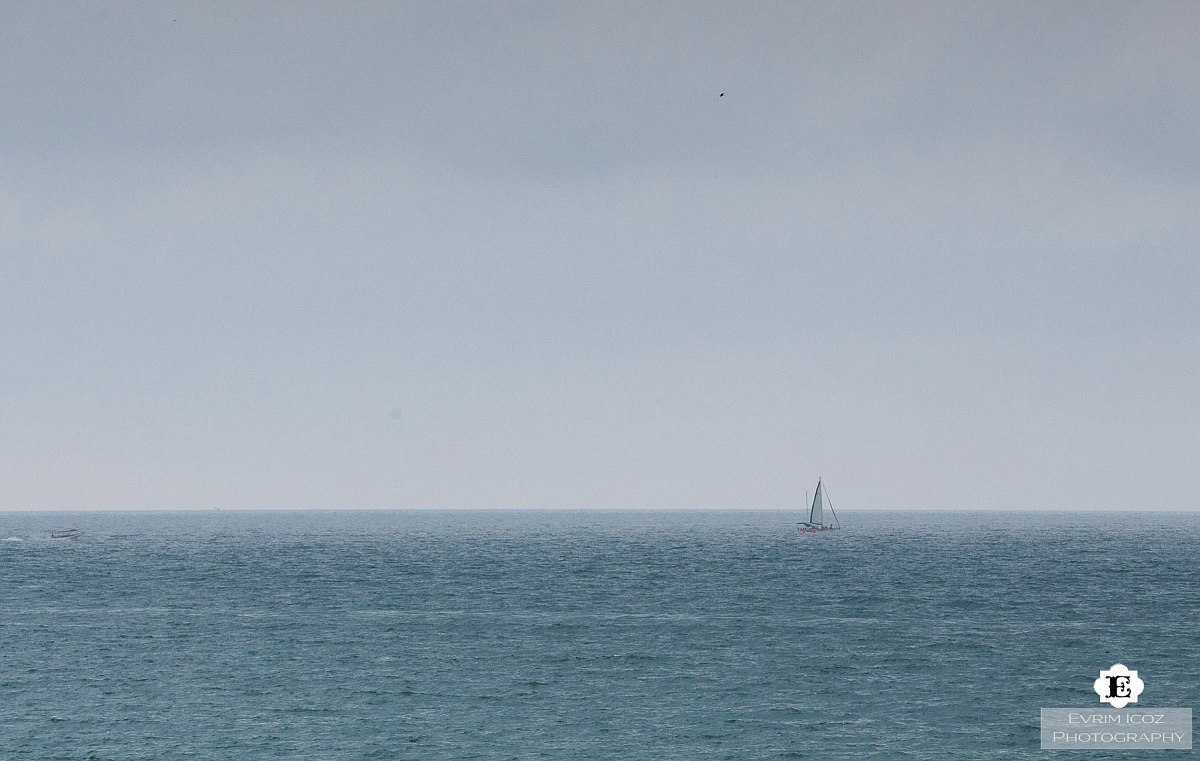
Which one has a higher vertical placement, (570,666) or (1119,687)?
(1119,687)

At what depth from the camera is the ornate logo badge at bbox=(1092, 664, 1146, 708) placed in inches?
2586

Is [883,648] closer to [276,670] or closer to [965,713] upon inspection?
[965,713]

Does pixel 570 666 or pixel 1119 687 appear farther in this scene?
pixel 570 666

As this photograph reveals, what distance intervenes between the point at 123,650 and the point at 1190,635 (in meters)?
98.0

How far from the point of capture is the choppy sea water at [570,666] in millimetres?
58219

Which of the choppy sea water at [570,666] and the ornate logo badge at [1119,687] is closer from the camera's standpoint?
the choppy sea water at [570,666]

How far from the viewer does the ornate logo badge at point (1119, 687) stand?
216 ft

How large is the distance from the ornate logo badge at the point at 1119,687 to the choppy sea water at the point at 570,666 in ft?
3.11

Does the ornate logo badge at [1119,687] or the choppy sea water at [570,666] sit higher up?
the ornate logo badge at [1119,687]

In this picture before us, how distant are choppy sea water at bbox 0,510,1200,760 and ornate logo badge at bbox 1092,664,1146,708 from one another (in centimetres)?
95

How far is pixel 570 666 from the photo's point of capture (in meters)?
77.1

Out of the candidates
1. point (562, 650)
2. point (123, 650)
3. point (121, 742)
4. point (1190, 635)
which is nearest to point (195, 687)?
point (121, 742)

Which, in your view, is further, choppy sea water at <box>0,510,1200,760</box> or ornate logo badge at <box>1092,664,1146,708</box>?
ornate logo badge at <box>1092,664,1146,708</box>

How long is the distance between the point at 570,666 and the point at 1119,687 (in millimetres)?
40496
